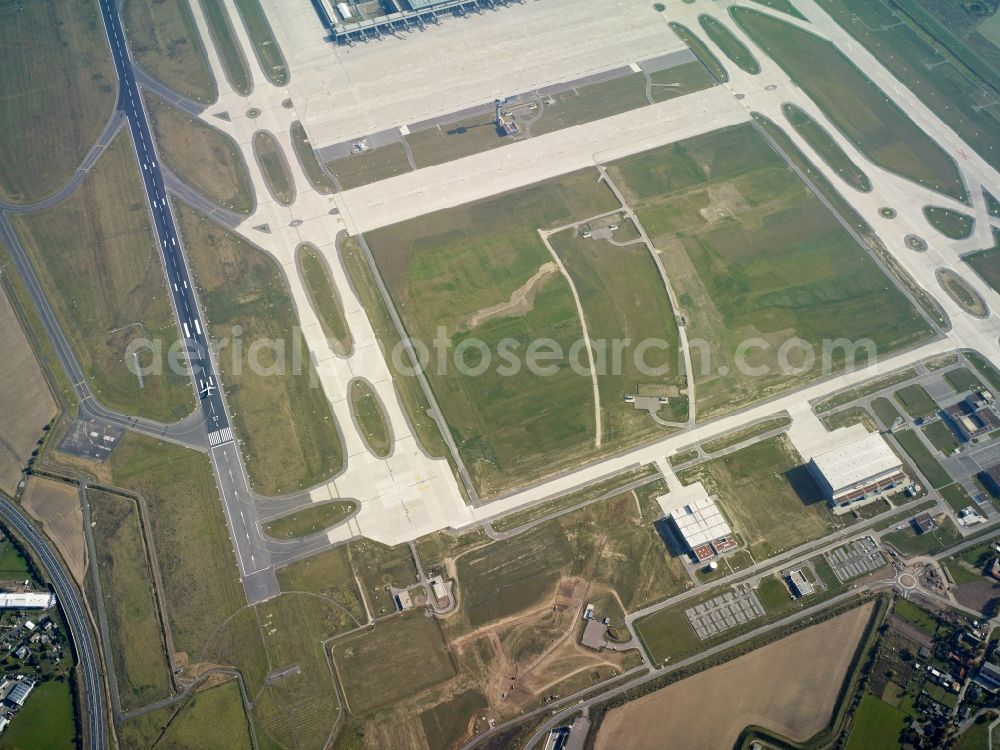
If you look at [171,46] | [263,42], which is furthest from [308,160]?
[171,46]

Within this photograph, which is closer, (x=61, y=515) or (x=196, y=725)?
(x=196, y=725)

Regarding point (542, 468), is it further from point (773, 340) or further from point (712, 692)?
point (773, 340)

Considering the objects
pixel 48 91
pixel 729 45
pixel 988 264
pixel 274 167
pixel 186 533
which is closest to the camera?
pixel 186 533

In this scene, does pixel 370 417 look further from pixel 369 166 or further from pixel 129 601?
pixel 369 166

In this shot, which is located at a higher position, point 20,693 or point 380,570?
point 20,693

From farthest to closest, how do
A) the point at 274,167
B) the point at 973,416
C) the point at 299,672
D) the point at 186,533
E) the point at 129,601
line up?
the point at 274,167, the point at 973,416, the point at 186,533, the point at 129,601, the point at 299,672

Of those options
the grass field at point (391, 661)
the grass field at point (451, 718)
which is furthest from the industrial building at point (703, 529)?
the grass field at point (391, 661)

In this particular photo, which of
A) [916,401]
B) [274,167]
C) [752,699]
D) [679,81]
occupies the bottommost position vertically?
[752,699]
